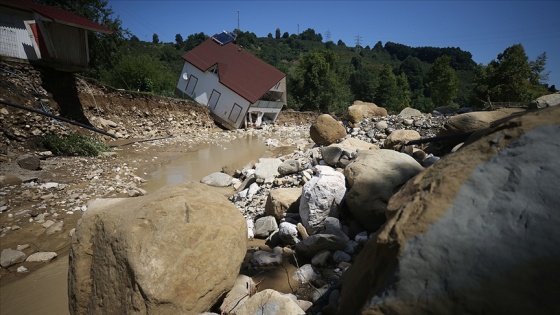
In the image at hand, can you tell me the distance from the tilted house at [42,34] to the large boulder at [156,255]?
11736 mm

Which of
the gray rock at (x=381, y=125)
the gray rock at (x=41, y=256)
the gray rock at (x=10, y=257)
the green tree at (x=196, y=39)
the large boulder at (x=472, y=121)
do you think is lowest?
the gray rock at (x=10, y=257)

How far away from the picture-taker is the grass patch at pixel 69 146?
8.68 m

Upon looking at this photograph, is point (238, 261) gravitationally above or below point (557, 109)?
below

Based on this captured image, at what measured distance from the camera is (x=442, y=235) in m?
1.18

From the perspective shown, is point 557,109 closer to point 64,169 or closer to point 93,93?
point 64,169

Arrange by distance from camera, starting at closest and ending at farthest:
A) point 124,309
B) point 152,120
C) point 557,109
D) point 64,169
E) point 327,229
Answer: point 557,109 < point 124,309 < point 327,229 < point 64,169 < point 152,120

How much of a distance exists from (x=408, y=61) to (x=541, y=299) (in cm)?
8372

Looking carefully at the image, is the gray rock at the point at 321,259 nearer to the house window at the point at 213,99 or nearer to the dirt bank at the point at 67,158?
the dirt bank at the point at 67,158

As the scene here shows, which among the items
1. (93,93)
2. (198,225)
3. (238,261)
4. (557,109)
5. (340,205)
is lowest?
(93,93)

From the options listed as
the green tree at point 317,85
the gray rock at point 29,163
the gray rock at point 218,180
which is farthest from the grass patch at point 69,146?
the green tree at point 317,85

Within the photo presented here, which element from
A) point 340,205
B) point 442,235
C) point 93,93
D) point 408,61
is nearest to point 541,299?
point 442,235

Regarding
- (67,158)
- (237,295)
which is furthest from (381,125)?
(67,158)

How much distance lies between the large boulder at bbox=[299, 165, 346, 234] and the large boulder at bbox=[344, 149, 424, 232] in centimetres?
18

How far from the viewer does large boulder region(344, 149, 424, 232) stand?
327cm
